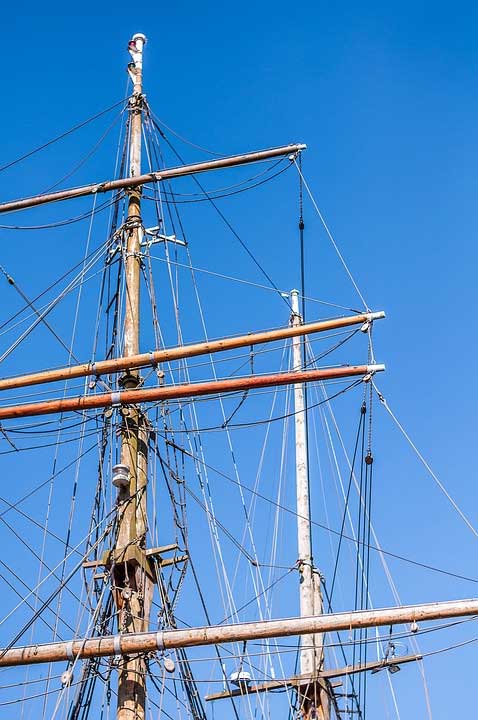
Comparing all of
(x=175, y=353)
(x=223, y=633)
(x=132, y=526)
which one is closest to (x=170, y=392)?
(x=175, y=353)

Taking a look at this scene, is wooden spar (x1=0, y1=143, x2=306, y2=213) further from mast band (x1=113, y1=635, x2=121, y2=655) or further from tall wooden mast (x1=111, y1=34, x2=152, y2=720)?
mast band (x1=113, y1=635, x2=121, y2=655)

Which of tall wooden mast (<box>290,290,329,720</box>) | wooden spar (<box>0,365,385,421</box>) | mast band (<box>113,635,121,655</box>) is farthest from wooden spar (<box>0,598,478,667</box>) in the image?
wooden spar (<box>0,365,385,421</box>)

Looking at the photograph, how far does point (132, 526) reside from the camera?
2323 centimetres

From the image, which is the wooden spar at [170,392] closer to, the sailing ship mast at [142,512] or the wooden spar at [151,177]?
the sailing ship mast at [142,512]

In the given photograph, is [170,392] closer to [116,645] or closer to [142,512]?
[142,512]

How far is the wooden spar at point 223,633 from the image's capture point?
844 inches

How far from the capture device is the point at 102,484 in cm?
2522

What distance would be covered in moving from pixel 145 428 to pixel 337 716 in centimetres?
697

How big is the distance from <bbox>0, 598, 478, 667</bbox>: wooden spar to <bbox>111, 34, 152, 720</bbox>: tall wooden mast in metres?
0.56

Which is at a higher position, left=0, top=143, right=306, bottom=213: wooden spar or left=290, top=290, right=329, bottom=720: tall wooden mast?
left=0, top=143, right=306, bottom=213: wooden spar

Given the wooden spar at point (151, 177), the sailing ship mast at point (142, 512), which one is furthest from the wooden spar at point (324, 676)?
the wooden spar at point (151, 177)

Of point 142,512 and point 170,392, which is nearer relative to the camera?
point 142,512

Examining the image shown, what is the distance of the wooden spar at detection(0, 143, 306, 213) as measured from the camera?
2811 centimetres

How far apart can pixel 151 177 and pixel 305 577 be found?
8814 mm
